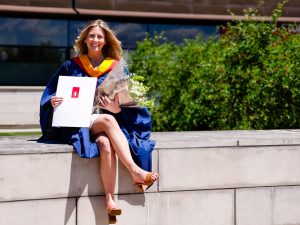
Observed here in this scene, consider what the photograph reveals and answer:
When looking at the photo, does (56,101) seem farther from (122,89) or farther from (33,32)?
(33,32)

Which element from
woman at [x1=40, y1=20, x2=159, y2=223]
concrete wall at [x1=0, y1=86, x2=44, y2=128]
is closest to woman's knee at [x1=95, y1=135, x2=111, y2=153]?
woman at [x1=40, y1=20, x2=159, y2=223]

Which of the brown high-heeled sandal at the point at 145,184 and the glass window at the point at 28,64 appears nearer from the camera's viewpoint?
the brown high-heeled sandal at the point at 145,184

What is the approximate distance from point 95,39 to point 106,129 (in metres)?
0.89

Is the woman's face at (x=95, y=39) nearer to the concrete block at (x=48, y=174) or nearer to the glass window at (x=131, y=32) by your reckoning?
the concrete block at (x=48, y=174)

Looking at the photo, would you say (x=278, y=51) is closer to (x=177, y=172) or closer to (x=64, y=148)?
(x=177, y=172)

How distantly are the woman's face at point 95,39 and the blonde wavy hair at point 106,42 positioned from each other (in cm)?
4

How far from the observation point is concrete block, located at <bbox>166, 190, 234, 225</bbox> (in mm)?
5609

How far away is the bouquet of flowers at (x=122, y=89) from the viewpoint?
536 centimetres

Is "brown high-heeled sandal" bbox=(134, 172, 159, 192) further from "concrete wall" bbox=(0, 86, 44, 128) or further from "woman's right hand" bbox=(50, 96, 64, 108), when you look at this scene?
"concrete wall" bbox=(0, 86, 44, 128)

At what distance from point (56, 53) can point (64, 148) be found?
14.7 m

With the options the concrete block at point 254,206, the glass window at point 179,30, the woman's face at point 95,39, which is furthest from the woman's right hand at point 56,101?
the glass window at point 179,30

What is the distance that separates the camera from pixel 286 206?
6055 millimetres

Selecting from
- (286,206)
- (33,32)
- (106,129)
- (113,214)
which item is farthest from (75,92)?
(33,32)

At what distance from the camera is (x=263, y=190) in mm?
5938
